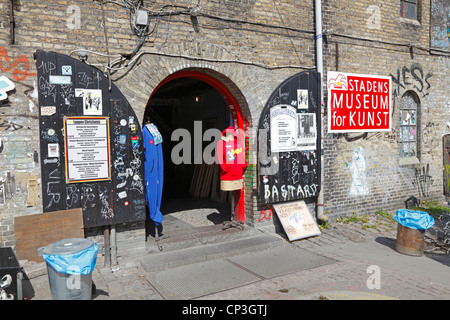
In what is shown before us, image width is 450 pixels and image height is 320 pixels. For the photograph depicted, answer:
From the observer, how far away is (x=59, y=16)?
5.43 m

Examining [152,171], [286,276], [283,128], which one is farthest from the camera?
[283,128]

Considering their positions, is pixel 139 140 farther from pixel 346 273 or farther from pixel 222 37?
pixel 346 273

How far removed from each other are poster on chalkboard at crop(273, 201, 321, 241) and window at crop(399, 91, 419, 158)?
3.98 metres

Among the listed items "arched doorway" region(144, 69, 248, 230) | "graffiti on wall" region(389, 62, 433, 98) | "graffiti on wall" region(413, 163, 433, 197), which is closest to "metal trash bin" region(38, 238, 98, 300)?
"arched doorway" region(144, 69, 248, 230)

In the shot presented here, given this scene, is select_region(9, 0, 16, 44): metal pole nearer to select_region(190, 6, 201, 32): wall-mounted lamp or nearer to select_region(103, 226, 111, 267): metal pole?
select_region(190, 6, 201, 32): wall-mounted lamp

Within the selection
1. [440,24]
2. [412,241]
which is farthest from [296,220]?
[440,24]

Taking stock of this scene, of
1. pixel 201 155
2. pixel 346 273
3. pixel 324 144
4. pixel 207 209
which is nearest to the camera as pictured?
pixel 346 273

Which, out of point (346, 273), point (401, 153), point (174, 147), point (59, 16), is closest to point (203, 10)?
point (59, 16)

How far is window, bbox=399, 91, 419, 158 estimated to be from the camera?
32.1 feet

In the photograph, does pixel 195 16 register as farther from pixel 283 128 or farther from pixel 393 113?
pixel 393 113

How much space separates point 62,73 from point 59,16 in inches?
35.0

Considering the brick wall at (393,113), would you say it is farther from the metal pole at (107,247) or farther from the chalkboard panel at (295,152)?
the metal pole at (107,247)

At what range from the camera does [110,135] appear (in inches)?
227

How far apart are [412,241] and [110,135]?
19.1 feet
